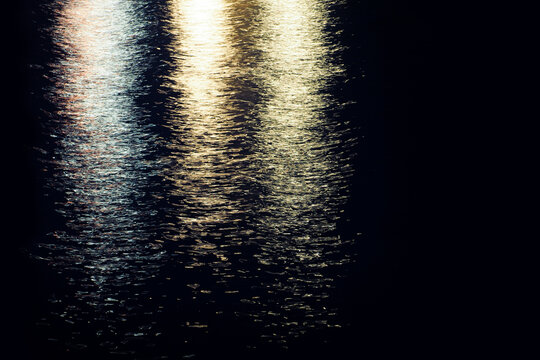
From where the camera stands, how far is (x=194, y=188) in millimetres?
Answer: 1630

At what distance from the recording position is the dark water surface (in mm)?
1181

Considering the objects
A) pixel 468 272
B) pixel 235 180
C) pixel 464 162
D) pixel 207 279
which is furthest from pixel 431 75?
pixel 207 279

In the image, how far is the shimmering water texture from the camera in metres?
1.20

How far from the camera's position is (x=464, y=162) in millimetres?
1642

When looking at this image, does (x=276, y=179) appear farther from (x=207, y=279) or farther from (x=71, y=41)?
(x=71, y=41)

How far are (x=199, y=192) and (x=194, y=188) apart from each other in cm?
3

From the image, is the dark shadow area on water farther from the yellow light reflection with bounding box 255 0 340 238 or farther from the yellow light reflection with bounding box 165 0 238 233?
the yellow light reflection with bounding box 165 0 238 233

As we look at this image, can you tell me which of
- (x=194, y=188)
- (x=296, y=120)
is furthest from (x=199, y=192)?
(x=296, y=120)

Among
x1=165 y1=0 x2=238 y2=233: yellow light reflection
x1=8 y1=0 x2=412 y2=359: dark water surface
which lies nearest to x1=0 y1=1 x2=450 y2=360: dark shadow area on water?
x1=8 y1=0 x2=412 y2=359: dark water surface

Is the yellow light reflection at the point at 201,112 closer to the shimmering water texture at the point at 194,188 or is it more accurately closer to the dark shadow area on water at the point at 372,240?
the shimmering water texture at the point at 194,188

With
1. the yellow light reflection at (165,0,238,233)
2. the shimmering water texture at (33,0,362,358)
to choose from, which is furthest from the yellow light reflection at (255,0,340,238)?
the yellow light reflection at (165,0,238,233)

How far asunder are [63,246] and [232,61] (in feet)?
4.30

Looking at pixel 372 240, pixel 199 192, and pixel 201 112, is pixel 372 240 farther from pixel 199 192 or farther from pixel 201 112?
pixel 201 112

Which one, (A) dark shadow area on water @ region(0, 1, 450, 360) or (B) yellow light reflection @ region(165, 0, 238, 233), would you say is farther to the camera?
(B) yellow light reflection @ region(165, 0, 238, 233)
